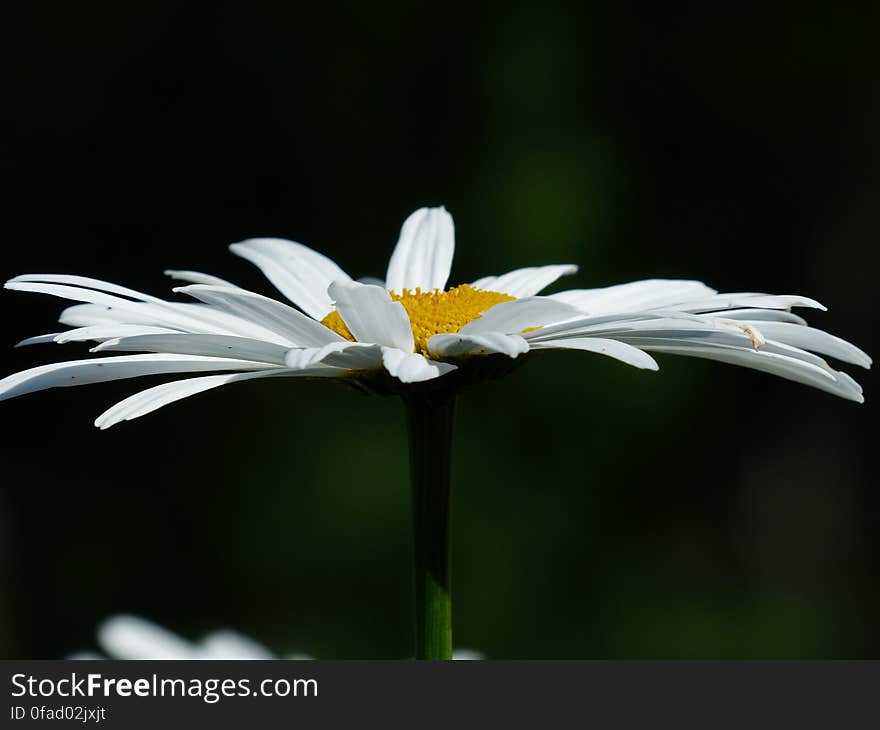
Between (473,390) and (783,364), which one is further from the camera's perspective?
(473,390)

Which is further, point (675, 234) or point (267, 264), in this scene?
point (675, 234)

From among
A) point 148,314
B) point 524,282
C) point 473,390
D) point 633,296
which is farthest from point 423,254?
point 473,390

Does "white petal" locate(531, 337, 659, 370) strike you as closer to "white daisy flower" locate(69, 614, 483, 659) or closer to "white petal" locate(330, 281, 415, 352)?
"white petal" locate(330, 281, 415, 352)

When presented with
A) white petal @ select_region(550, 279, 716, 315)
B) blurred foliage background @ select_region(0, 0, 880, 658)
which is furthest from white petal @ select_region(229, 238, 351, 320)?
blurred foliage background @ select_region(0, 0, 880, 658)

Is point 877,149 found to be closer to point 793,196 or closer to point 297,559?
point 793,196

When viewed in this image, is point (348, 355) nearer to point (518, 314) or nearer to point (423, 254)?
point (518, 314)

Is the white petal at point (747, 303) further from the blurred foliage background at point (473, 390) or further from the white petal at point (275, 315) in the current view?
the blurred foliage background at point (473, 390)

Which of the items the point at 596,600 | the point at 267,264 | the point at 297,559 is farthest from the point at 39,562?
the point at 267,264
